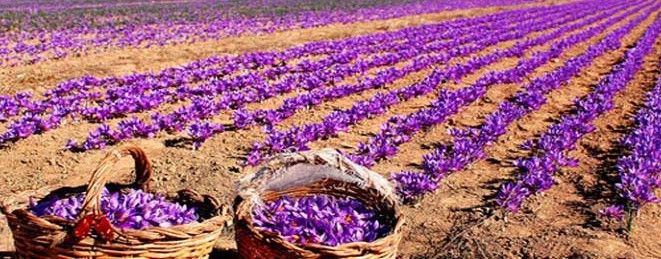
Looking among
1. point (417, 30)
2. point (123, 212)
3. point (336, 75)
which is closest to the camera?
point (123, 212)

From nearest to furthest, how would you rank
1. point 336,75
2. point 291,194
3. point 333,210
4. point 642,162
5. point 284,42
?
point 333,210 < point 291,194 < point 642,162 < point 336,75 < point 284,42

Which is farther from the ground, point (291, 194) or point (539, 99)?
point (291, 194)

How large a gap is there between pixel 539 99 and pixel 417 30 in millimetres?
13719

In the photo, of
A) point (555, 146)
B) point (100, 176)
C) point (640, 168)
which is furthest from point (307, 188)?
point (555, 146)

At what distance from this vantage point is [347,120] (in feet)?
29.6

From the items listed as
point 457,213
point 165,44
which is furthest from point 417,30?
point 457,213

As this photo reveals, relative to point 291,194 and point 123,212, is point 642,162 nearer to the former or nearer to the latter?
point 291,194

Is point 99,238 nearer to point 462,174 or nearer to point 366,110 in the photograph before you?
point 462,174

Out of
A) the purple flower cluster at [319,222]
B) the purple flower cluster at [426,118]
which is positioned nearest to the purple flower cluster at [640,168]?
the purple flower cluster at [426,118]

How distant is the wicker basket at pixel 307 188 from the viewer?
3.69 m

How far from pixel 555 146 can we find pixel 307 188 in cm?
447

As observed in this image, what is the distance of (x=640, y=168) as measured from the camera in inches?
256

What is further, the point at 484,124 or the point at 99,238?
the point at 484,124

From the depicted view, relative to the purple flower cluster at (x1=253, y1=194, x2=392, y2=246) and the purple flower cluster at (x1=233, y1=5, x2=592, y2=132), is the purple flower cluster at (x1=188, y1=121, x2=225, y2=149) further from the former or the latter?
the purple flower cluster at (x1=253, y1=194, x2=392, y2=246)
